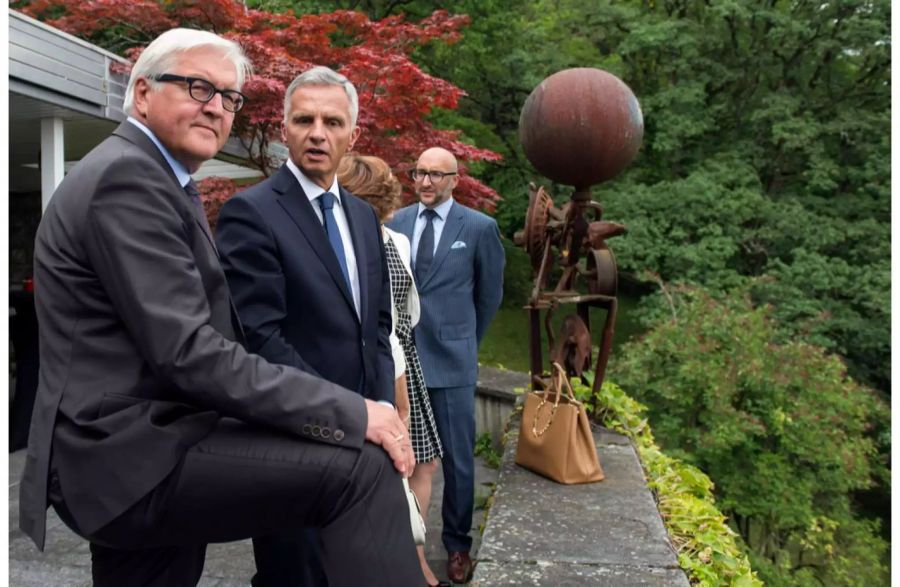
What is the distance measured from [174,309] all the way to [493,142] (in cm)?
1532

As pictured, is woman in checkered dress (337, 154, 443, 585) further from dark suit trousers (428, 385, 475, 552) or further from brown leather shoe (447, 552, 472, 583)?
brown leather shoe (447, 552, 472, 583)

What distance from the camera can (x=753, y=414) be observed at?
8070mm

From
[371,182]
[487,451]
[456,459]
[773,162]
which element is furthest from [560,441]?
[773,162]

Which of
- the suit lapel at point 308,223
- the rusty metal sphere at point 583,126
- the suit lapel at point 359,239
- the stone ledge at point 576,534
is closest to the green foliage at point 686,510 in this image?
the stone ledge at point 576,534

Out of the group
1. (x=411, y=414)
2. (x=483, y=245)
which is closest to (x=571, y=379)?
(x=483, y=245)

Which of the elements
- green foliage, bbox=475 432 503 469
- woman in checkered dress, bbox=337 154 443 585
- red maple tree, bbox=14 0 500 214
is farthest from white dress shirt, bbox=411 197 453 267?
red maple tree, bbox=14 0 500 214

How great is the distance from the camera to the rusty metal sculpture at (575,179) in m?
4.01

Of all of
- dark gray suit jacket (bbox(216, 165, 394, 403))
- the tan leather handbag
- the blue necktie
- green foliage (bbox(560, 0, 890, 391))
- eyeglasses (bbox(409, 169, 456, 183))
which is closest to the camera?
dark gray suit jacket (bbox(216, 165, 394, 403))

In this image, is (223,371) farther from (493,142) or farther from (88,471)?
(493,142)

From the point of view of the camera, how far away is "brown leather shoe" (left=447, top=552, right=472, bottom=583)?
3.45 m

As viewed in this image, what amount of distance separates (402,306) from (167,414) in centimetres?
160

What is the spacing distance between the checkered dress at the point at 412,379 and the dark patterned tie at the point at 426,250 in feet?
2.07

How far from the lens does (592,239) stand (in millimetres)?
4273

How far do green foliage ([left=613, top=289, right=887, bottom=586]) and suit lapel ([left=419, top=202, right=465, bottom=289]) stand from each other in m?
4.66
